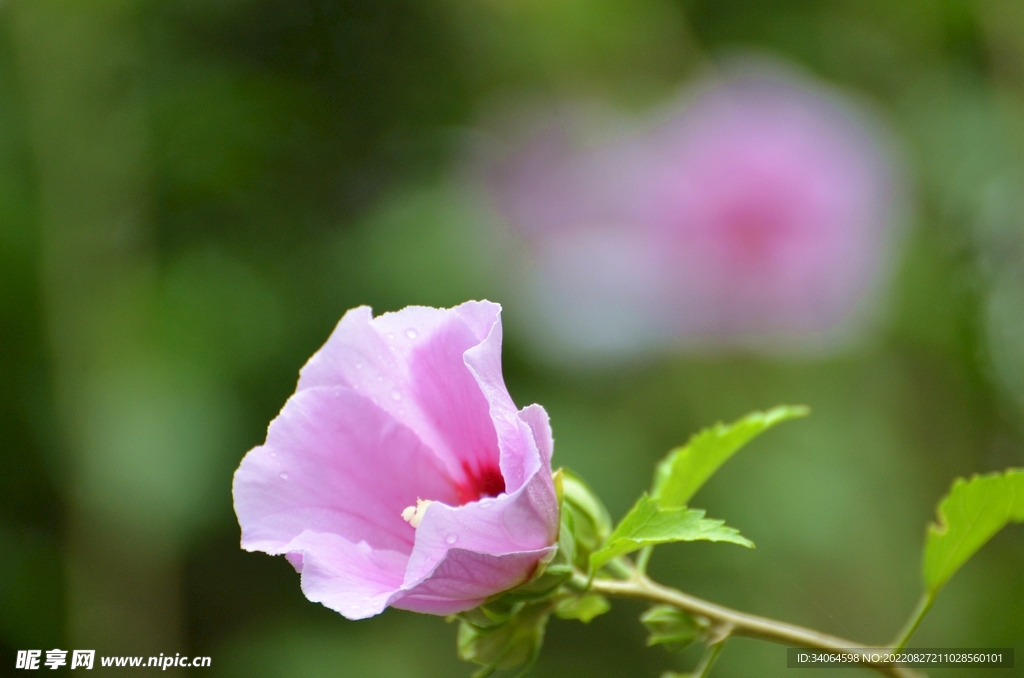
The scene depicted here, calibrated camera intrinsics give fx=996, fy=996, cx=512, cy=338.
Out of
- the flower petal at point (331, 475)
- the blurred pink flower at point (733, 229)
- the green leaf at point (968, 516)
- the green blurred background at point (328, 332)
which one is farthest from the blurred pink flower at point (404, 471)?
the blurred pink flower at point (733, 229)

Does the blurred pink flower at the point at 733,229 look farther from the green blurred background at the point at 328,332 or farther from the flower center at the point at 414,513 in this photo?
the flower center at the point at 414,513

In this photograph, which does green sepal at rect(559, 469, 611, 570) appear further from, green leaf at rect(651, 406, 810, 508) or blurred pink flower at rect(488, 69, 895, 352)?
blurred pink flower at rect(488, 69, 895, 352)

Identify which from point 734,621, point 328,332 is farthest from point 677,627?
point 328,332

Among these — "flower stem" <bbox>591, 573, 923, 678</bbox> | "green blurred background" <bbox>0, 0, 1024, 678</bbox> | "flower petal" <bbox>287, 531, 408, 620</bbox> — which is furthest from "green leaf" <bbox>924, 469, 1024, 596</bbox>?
"green blurred background" <bbox>0, 0, 1024, 678</bbox>

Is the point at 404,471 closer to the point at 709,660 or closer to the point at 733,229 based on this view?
the point at 709,660

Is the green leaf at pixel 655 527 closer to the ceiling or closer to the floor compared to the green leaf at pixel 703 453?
closer to the floor
